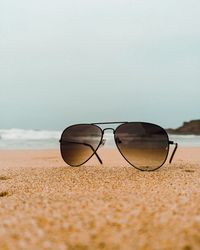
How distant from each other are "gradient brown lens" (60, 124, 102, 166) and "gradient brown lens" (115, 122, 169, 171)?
12.3 inches

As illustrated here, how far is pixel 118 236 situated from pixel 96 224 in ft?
0.49

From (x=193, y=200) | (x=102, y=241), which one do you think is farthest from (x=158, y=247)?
(x=193, y=200)

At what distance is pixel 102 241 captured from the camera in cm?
134

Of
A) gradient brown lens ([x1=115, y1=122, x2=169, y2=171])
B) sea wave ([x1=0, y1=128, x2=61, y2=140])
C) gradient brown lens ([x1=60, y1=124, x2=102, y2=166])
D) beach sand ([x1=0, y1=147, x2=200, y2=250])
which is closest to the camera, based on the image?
beach sand ([x1=0, y1=147, x2=200, y2=250])

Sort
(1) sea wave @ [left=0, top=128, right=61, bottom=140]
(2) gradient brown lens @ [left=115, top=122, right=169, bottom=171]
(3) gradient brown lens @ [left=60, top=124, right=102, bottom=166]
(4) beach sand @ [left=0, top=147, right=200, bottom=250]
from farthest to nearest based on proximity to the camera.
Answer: (1) sea wave @ [left=0, top=128, right=61, bottom=140], (3) gradient brown lens @ [left=60, top=124, right=102, bottom=166], (2) gradient brown lens @ [left=115, top=122, right=169, bottom=171], (4) beach sand @ [left=0, top=147, right=200, bottom=250]

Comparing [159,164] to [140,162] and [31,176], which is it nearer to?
[140,162]

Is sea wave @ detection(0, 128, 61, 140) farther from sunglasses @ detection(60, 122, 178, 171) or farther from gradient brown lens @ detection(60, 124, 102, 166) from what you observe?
sunglasses @ detection(60, 122, 178, 171)

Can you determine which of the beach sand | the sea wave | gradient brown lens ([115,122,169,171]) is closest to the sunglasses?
gradient brown lens ([115,122,169,171])

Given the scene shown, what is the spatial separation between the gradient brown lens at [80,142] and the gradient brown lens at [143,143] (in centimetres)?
31

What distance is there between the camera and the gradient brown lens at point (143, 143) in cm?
356

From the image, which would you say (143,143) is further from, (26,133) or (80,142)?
(26,133)

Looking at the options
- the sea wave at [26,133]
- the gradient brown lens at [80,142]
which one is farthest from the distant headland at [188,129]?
the gradient brown lens at [80,142]

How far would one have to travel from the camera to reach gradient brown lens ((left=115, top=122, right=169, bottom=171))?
356cm

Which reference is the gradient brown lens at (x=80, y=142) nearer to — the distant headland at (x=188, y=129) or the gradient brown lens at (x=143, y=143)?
the gradient brown lens at (x=143, y=143)
